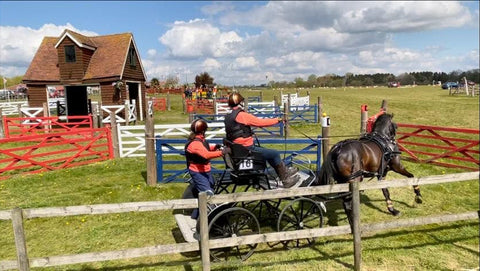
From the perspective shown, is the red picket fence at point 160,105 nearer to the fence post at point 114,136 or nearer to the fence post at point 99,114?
the fence post at point 99,114

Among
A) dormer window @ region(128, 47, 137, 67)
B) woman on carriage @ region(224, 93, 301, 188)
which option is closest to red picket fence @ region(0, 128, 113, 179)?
woman on carriage @ region(224, 93, 301, 188)

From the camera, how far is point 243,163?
5.58 metres

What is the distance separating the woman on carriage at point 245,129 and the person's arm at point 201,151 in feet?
2.15

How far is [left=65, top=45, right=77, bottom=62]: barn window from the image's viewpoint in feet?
74.0

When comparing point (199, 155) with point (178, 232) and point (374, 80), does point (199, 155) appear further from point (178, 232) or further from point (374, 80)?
point (374, 80)

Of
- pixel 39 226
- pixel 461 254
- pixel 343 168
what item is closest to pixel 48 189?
pixel 39 226

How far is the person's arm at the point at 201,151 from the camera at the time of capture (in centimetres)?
514

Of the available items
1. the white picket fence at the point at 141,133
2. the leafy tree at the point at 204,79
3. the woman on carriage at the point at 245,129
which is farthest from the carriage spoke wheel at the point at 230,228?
the leafy tree at the point at 204,79

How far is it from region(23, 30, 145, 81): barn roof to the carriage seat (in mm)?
18843

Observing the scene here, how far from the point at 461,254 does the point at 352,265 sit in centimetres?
187

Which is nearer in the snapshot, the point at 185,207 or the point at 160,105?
the point at 185,207

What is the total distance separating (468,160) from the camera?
1014 centimetres

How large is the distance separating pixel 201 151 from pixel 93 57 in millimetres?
22317

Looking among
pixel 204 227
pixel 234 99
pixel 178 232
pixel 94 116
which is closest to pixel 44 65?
pixel 94 116
